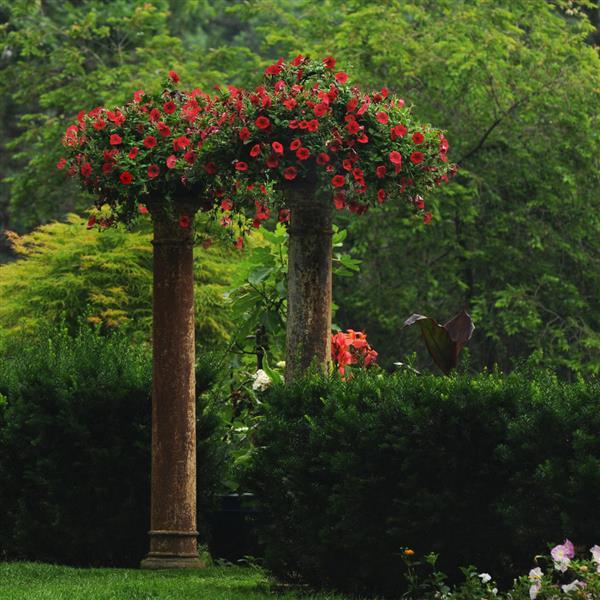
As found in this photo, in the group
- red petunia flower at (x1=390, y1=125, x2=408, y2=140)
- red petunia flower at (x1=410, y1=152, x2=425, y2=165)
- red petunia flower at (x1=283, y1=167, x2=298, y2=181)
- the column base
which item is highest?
red petunia flower at (x1=390, y1=125, x2=408, y2=140)

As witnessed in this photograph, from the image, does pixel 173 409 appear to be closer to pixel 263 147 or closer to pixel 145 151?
pixel 145 151

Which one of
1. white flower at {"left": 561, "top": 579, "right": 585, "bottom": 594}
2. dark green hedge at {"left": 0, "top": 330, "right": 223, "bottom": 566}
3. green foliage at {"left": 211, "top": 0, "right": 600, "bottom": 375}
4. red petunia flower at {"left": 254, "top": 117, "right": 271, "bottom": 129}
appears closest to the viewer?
white flower at {"left": 561, "top": 579, "right": 585, "bottom": 594}

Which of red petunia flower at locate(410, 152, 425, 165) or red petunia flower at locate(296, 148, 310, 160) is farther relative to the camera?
red petunia flower at locate(410, 152, 425, 165)

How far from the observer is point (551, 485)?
6.30 m

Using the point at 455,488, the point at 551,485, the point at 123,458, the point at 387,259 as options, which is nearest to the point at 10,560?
the point at 123,458

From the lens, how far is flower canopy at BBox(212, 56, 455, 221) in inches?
307

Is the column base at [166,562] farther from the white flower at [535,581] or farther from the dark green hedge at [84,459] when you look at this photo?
the white flower at [535,581]

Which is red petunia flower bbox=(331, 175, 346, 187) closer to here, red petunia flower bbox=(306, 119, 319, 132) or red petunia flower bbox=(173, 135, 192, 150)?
red petunia flower bbox=(306, 119, 319, 132)

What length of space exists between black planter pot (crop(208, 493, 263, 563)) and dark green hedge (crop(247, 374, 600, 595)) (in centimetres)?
127

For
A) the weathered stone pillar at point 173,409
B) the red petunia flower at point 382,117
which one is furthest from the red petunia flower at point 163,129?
the red petunia flower at point 382,117

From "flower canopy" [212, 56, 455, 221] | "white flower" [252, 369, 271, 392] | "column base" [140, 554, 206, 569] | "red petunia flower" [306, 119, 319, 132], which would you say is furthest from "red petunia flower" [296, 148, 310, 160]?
"column base" [140, 554, 206, 569]

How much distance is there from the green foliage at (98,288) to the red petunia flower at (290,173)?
609cm

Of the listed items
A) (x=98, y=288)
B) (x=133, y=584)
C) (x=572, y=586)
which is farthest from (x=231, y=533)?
(x=98, y=288)

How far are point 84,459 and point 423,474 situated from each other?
105 inches
